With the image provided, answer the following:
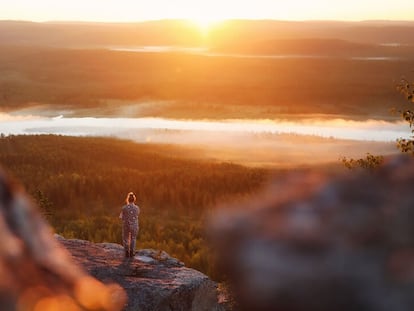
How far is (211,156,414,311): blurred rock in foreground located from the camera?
6.36ft

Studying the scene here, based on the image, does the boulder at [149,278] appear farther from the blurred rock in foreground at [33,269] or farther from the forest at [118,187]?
the forest at [118,187]

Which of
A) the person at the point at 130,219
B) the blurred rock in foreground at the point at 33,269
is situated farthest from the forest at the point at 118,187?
the blurred rock in foreground at the point at 33,269

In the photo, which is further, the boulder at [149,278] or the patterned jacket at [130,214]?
the patterned jacket at [130,214]

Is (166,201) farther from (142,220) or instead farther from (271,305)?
(271,305)

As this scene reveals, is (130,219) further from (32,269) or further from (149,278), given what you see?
(32,269)

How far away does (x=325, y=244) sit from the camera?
81.1 inches

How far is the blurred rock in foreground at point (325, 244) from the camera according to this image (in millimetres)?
1939

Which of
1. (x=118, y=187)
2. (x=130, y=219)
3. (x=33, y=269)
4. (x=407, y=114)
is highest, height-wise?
(x=407, y=114)

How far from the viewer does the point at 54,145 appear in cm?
18575

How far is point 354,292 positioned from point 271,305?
8.9 inches

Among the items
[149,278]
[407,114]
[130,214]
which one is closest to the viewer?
[130,214]

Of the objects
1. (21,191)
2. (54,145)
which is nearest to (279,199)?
(21,191)

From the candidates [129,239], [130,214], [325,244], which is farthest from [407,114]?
[325,244]

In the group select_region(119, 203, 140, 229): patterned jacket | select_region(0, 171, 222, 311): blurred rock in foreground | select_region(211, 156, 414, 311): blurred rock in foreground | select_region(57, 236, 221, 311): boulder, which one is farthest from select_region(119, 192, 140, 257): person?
select_region(211, 156, 414, 311): blurred rock in foreground
